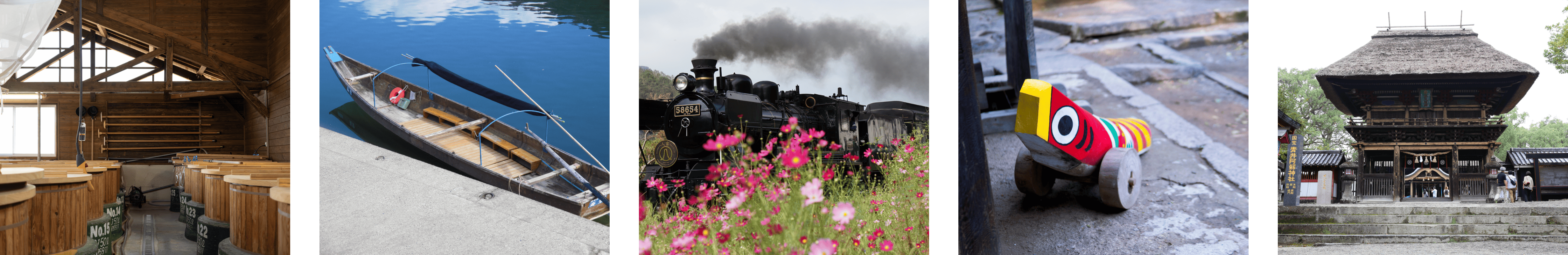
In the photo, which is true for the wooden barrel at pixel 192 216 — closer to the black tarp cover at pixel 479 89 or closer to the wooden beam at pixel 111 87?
the black tarp cover at pixel 479 89

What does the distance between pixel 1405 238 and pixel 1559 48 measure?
5.32 metres

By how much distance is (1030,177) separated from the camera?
2.44 m

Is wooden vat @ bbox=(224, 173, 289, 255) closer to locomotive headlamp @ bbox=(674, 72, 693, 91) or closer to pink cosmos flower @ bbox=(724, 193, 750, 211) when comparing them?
locomotive headlamp @ bbox=(674, 72, 693, 91)

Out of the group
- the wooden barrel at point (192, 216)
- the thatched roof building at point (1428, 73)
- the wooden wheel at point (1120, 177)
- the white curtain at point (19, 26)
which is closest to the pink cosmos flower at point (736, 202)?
the wooden wheel at point (1120, 177)

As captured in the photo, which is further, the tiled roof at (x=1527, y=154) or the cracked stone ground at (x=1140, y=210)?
the tiled roof at (x=1527, y=154)

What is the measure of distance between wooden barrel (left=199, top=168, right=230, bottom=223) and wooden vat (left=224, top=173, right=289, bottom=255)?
773mm

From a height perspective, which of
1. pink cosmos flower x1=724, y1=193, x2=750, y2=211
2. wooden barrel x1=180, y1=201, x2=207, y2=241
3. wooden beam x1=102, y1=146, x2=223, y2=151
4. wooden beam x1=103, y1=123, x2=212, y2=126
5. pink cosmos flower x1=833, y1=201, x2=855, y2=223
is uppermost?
wooden beam x1=103, y1=123, x2=212, y2=126

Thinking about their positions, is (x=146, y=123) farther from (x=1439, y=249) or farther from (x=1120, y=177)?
(x=1439, y=249)

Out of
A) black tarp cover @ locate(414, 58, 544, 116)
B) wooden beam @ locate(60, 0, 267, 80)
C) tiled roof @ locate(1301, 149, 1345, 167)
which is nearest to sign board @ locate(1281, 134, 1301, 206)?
tiled roof @ locate(1301, 149, 1345, 167)

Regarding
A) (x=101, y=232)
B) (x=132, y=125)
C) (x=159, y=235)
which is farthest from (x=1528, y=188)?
(x=132, y=125)

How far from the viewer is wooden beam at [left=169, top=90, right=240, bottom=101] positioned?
9805 mm

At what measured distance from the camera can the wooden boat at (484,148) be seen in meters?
2.79

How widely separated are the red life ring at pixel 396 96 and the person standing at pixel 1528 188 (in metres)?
16.4

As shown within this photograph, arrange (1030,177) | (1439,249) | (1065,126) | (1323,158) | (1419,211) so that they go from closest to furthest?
1. (1065,126)
2. (1030,177)
3. (1439,249)
4. (1419,211)
5. (1323,158)
